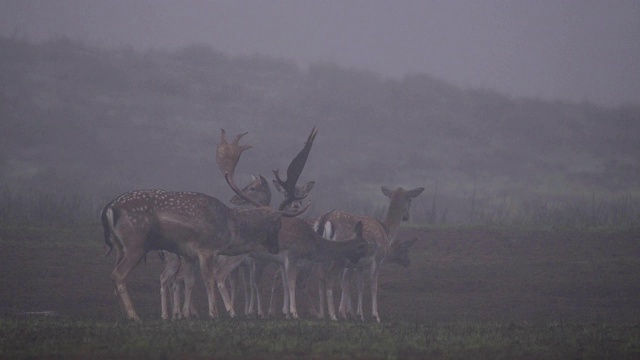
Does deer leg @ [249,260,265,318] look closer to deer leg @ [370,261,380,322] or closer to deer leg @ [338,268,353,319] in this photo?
deer leg @ [338,268,353,319]

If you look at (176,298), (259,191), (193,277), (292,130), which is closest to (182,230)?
(193,277)

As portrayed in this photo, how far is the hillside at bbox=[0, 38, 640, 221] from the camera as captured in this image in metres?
41.8

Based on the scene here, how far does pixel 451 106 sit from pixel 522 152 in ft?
→ 22.0

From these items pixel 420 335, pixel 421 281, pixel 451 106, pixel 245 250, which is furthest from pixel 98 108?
pixel 420 335

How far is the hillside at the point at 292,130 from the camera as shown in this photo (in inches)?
1644

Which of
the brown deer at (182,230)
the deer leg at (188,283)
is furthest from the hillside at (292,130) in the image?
the deer leg at (188,283)

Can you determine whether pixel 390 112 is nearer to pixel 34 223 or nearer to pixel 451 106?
pixel 451 106

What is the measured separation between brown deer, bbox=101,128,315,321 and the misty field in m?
0.93

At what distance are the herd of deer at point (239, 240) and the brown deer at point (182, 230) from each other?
0.01 metres

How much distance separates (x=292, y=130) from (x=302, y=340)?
38.4 m

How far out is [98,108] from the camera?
161ft

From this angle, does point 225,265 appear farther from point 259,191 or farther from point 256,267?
point 259,191

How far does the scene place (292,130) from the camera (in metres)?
49.6

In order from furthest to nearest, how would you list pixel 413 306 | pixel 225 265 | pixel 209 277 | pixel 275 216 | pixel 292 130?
1. pixel 292 130
2. pixel 413 306
3. pixel 225 265
4. pixel 275 216
5. pixel 209 277
